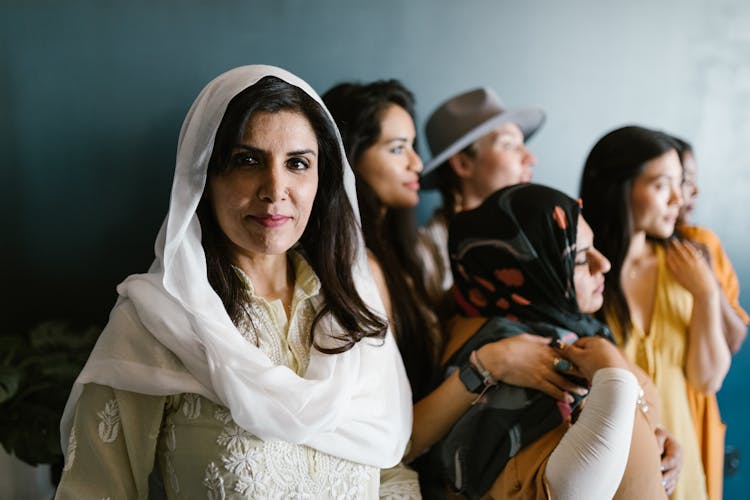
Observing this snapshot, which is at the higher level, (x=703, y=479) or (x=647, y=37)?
(x=647, y=37)

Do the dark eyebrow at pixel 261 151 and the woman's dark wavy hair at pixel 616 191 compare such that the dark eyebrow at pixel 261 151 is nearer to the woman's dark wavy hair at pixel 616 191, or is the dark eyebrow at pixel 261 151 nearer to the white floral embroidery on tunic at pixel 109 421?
the white floral embroidery on tunic at pixel 109 421

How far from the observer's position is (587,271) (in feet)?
5.24

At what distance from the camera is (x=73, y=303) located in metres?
2.00

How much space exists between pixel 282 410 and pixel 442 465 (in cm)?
59

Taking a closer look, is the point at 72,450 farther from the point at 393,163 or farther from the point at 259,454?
the point at 393,163

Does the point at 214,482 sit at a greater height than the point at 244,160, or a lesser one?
lesser

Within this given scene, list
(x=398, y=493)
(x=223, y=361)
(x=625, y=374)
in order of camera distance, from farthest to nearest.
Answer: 1. (x=398, y=493)
2. (x=625, y=374)
3. (x=223, y=361)

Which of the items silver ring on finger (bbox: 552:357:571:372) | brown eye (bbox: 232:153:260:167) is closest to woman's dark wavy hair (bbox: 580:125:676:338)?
silver ring on finger (bbox: 552:357:571:372)

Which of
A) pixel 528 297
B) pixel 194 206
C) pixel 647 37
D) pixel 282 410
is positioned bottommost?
pixel 282 410

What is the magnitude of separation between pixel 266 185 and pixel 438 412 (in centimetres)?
→ 70

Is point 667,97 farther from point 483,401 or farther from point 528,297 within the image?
point 483,401

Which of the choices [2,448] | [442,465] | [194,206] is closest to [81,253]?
[2,448]

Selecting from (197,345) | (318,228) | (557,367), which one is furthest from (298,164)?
(557,367)

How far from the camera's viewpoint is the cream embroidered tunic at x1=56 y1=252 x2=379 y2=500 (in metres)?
1.23
